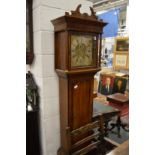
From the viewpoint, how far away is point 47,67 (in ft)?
5.47

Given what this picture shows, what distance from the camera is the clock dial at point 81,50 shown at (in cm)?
158

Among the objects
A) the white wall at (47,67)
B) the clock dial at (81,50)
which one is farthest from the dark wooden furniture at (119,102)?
the clock dial at (81,50)

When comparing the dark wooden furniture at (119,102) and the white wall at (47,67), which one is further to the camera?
the dark wooden furniture at (119,102)

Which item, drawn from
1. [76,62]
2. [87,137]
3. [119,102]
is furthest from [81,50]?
[119,102]

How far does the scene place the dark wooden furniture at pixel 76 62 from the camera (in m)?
1.52

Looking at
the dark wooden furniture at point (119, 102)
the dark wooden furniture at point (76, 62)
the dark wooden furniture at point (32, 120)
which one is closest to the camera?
the dark wooden furniture at point (76, 62)

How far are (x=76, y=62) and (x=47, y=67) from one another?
0.88ft

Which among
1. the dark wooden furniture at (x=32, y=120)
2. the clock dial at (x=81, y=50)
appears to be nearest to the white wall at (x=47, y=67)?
the dark wooden furniture at (x=32, y=120)

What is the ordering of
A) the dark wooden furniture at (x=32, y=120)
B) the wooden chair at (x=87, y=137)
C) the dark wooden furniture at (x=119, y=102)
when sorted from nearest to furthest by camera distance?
the wooden chair at (x=87, y=137) → the dark wooden furniture at (x=32, y=120) → the dark wooden furniture at (x=119, y=102)

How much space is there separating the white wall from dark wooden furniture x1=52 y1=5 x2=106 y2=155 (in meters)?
0.06

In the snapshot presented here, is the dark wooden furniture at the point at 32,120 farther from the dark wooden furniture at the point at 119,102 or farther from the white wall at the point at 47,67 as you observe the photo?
the dark wooden furniture at the point at 119,102

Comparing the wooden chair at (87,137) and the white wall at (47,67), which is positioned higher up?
the white wall at (47,67)
